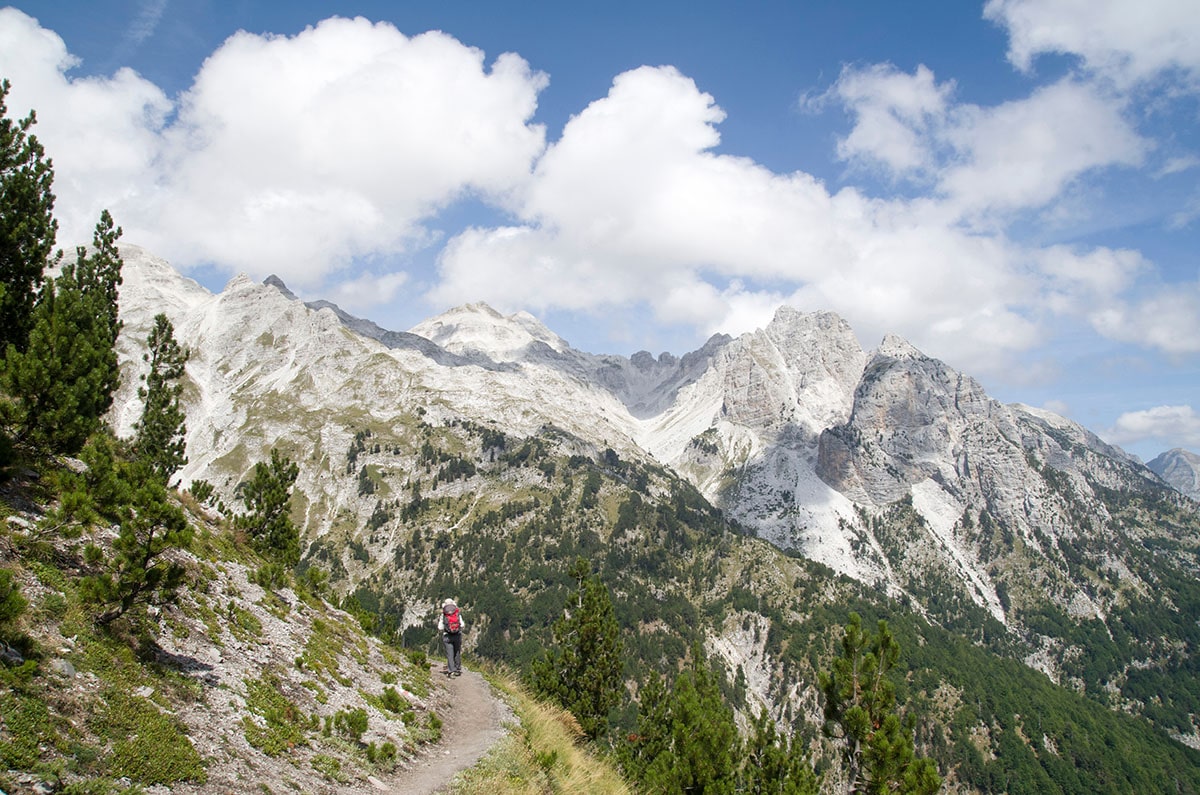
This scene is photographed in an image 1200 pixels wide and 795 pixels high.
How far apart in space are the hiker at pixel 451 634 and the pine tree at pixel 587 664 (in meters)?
7.94

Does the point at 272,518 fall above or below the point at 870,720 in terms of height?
below

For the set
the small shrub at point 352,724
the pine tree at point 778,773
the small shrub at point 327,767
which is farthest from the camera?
the pine tree at point 778,773

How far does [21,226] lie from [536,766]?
2311 cm

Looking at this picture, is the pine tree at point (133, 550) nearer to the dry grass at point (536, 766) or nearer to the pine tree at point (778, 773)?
the dry grass at point (536, 766)

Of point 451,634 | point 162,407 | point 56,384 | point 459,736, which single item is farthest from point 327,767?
point 162,407

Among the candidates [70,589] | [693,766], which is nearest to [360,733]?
[70,589]

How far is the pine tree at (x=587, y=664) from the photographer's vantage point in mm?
36812

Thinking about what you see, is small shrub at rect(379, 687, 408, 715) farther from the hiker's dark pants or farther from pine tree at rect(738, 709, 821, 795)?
pine tree at rect(738, 709, 821, 795)

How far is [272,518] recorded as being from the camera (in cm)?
3109

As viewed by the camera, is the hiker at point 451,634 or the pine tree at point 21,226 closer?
the pine tree at point 21,226

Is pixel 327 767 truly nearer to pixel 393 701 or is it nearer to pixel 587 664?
pixel 393 701

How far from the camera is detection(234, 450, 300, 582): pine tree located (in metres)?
29.0

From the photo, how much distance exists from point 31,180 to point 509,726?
2465 centimetres

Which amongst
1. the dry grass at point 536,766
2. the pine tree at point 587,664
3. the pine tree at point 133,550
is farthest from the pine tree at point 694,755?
the pine tree at point 133,550
